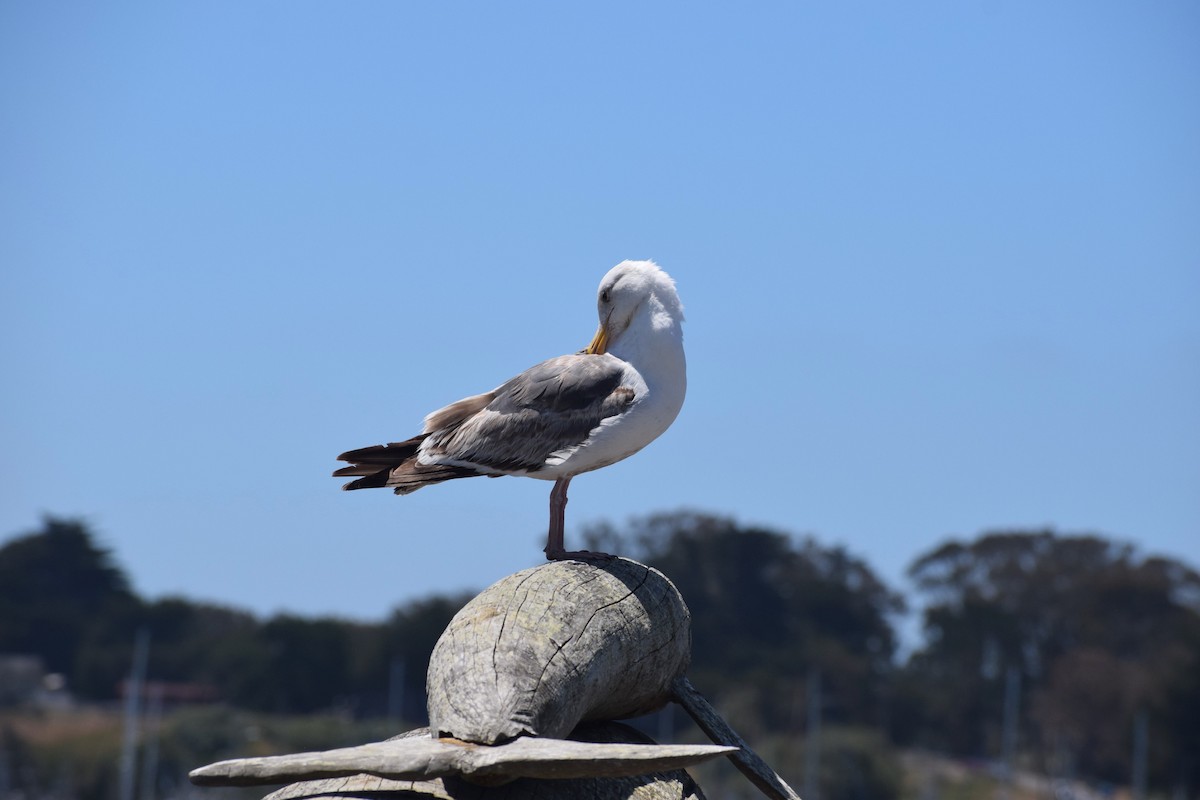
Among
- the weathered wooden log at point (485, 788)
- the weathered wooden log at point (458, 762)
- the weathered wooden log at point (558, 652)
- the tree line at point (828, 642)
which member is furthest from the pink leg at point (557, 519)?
the tree line at point (828, 642)

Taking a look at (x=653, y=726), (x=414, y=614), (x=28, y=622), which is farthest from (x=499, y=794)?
(x=28, y=622)

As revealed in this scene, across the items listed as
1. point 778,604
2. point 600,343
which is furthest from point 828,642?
point 600,343

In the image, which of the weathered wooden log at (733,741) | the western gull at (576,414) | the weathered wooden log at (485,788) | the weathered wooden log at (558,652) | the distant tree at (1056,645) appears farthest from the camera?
the distant tree at (1056,645)

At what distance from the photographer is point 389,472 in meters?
10.4

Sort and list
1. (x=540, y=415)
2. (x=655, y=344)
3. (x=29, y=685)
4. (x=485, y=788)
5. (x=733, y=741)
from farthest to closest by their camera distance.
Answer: (x=29, y=685), (x=540, y=415), (x=655, y=344), (x=733, y=741), (x=485, y=788)

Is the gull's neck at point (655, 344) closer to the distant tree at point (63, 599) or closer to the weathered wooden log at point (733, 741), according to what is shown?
the weathered wooden log at point (733, 741)

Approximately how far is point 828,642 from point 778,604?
4.78 m

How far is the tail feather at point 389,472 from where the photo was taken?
10.3 meters

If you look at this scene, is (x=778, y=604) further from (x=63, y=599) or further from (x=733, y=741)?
(x=733, y=741)

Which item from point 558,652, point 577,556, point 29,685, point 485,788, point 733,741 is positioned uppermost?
point 577,556

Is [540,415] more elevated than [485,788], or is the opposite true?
[540,415]

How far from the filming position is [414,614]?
87.1 metres

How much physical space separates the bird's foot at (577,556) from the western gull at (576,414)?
2cm

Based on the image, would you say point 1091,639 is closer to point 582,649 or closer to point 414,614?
point 414,614
